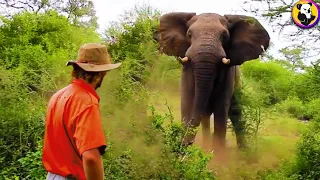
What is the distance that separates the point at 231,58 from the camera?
10383 mm

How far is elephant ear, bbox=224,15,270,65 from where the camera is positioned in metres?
10.4

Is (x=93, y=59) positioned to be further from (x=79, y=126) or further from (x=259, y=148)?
(x=259, y=148)

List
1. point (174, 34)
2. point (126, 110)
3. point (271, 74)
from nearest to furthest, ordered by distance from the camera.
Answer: point (126, 110) → point (174, 34) → point (271, 74)

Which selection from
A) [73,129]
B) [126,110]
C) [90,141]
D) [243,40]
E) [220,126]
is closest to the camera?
[90,141]

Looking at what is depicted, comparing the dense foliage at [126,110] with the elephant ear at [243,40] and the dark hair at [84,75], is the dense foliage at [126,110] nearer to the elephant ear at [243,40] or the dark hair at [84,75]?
the elephant ear at [243,40]

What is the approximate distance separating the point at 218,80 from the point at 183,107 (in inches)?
31.5

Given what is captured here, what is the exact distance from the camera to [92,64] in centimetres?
346

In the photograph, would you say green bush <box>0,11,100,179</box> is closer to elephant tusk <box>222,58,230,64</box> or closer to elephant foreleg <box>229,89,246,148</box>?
elephant tusk <box>222,58,230,64</box>

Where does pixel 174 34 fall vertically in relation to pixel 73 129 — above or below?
below

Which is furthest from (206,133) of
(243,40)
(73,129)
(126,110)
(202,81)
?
(73,129)

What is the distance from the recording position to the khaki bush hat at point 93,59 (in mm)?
3428

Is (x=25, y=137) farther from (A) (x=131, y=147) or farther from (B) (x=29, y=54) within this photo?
(B) (x=29, y=54)

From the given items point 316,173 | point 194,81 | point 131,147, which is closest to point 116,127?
point 131,147

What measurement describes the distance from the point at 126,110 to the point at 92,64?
362cm
